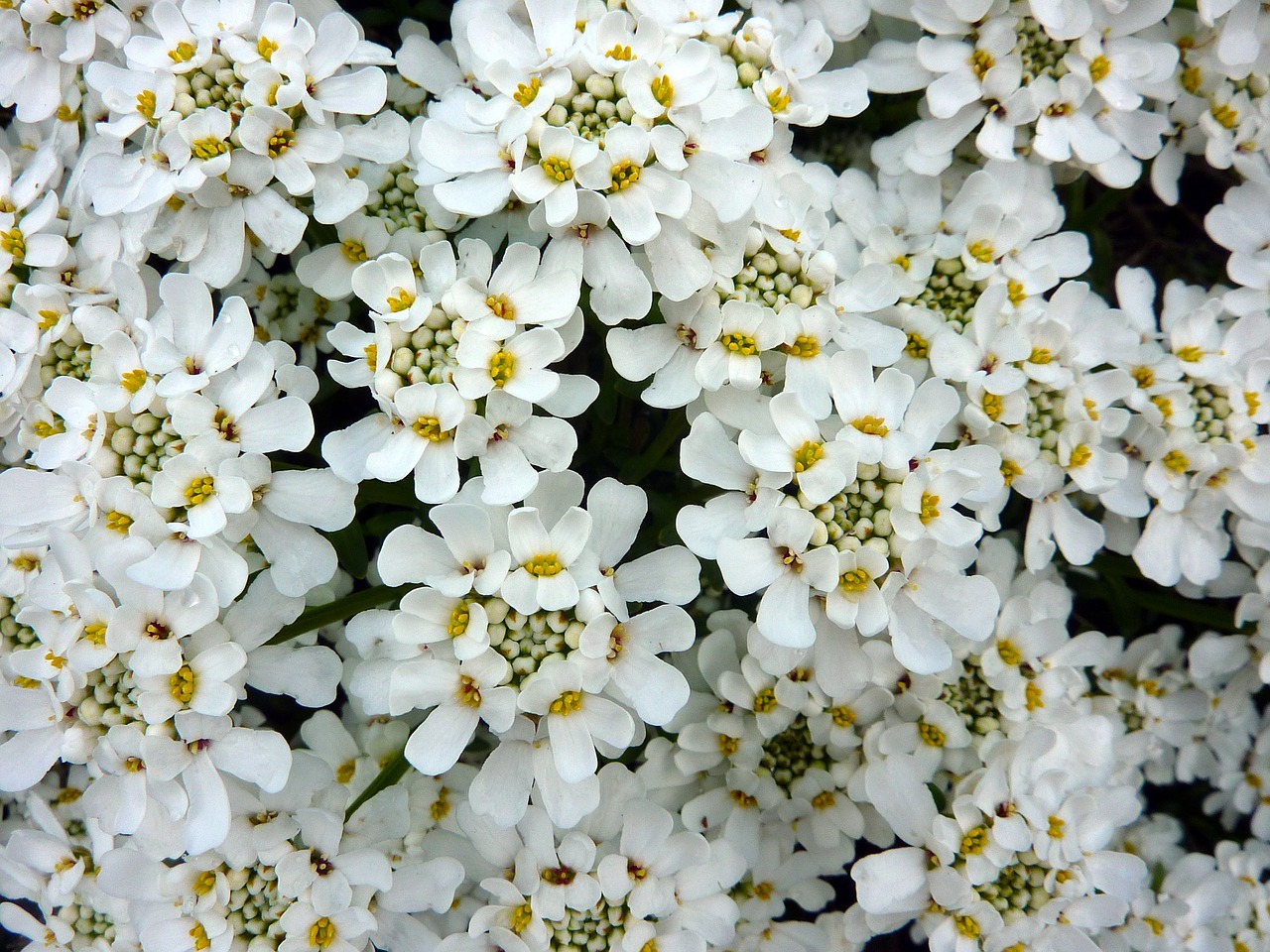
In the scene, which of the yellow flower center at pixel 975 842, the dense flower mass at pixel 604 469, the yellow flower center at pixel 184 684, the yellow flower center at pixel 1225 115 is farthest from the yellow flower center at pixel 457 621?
the yellow flower center at pixel 1225 115

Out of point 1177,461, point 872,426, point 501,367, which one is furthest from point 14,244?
point 1177,461

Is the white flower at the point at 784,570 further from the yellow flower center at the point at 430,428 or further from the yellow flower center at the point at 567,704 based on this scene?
the yellow flower center at the point at 430,428

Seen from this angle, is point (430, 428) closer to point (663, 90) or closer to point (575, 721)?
point (575, 721)

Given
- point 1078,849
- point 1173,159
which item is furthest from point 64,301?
point 1173,159

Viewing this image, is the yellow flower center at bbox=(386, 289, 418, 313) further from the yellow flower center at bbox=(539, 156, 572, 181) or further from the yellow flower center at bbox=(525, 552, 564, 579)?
the yellow flower center at bbox=(525, 552, 564, 579)

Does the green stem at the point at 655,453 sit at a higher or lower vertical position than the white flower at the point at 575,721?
higher

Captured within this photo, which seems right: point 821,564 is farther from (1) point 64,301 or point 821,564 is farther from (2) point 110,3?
(2) point 110,3
